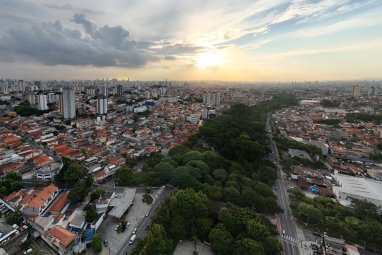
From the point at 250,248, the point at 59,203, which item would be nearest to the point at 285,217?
the point at 250,248

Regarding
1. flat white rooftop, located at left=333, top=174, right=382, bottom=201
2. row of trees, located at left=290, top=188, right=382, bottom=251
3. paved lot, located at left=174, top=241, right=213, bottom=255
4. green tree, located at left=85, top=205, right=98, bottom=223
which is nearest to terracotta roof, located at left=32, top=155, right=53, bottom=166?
green tree, located at left=85, top=205, right=98, bottom=223

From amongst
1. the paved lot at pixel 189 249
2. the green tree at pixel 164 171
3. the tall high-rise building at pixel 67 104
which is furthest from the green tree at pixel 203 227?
the tall high-rise building at pixel 67 104

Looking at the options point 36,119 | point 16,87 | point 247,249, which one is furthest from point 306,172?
point 16,87

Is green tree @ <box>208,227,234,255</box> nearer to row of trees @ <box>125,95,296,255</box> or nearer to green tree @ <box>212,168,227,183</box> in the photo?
row of trees @ <box>125,95,296,255</box>

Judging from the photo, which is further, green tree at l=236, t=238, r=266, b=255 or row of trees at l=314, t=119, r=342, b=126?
row of trees at l=314, t=119, r=342, b=126

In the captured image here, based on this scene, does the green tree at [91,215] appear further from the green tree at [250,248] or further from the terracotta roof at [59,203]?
the green tree at [250,248]

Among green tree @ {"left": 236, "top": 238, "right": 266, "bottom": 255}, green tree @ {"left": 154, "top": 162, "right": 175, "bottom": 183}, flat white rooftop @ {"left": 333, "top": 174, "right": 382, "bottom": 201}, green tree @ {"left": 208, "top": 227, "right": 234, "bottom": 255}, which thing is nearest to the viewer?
green tree @ {"left": 236, "top": 238, "right": 266, "bottom": 255}

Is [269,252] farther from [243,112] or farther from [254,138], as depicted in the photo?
[243,112]
